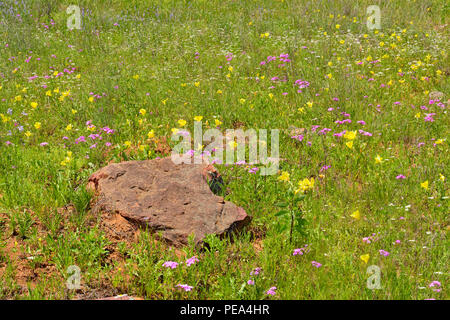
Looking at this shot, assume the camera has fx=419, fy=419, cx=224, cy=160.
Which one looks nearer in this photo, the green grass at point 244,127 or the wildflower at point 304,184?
the green grass at point 244,127

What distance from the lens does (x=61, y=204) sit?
4.01 m

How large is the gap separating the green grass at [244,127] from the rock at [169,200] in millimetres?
182

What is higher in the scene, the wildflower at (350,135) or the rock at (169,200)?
the wildflower at (350,135)


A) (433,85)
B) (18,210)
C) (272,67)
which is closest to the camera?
(18,210)

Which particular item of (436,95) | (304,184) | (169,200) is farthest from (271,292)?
(436,95)

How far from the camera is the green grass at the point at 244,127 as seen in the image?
318 centimetres

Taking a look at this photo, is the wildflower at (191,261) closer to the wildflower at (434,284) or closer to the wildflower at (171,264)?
the wildflower at (171,264)

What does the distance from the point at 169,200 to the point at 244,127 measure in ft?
7.01

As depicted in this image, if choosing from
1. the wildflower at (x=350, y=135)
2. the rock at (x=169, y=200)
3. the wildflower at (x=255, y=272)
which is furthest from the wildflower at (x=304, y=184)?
the wildflower at (x=350, y=135)
